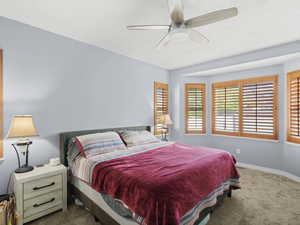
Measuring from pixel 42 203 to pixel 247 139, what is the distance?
4.31m

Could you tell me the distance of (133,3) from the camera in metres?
1.86

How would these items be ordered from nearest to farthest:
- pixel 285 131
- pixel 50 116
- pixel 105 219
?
pixel 105 219, pixel 50 116, pixel 285 131

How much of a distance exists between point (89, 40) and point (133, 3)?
132 cm

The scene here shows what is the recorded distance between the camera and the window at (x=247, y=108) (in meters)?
3.65

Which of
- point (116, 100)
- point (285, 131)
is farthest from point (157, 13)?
point (285, 131)

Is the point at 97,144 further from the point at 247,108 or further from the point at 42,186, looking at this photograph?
the point at 247,108

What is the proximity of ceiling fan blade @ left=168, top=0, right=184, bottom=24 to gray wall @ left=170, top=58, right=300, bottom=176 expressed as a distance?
2404 millimetres

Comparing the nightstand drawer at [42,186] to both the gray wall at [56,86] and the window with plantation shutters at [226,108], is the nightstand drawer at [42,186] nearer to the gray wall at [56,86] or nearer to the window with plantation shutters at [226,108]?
the gray wall at [56,86]

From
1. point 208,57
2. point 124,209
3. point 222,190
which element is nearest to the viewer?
point 124,209

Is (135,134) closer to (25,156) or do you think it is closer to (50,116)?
(50,116)

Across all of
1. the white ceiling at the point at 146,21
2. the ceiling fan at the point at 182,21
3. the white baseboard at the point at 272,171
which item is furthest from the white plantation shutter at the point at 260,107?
the ceiling fan at the point at 182,21

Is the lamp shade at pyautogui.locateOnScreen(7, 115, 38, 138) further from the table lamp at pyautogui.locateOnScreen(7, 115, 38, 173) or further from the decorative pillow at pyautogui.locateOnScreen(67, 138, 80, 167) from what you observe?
the decorative pillow at pyautogui.locateOnScreen(67, 138, 80, 167)

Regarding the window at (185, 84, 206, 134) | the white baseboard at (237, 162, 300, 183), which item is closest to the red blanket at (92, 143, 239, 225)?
the white baseboard at (237, 162, 300, 183)

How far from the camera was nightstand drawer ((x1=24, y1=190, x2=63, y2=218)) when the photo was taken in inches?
76.2
